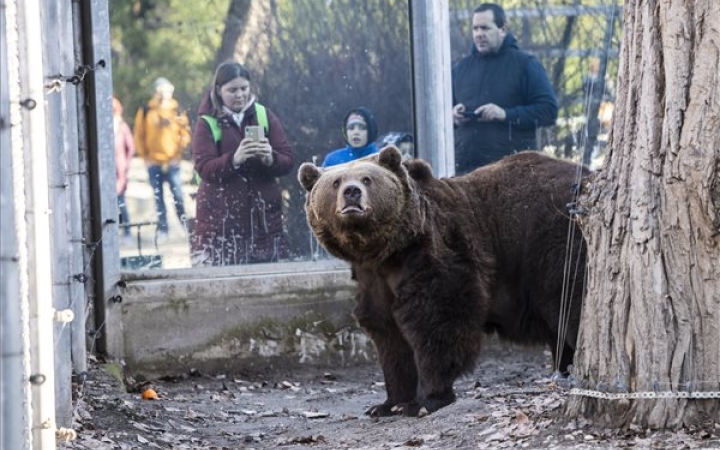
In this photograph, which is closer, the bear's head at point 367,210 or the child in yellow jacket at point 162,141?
the bear's head at point 367,210

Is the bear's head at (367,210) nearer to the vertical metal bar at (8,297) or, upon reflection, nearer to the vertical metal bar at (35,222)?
the vertical metal bar at (35,222)

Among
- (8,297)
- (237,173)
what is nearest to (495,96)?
(237,173)

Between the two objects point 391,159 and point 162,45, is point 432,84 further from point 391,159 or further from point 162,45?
point 391,159

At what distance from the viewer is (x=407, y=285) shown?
9164 millimetres

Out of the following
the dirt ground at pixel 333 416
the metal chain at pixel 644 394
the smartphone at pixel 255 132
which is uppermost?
the smartphone at pixel 255 132

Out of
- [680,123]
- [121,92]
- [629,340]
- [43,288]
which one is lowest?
[629,340]

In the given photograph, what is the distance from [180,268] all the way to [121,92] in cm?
169

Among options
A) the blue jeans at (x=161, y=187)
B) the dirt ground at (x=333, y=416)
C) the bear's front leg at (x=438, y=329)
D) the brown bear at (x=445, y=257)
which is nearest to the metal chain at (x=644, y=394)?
the dirt ground at (x=333, y=416)

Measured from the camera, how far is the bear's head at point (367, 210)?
916 centimetres

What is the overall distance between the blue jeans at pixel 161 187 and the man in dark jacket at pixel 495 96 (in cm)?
272

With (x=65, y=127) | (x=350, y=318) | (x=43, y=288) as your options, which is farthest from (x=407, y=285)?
(x=43, y=288)

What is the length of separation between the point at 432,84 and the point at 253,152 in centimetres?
186

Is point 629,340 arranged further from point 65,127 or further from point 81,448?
point 65,127

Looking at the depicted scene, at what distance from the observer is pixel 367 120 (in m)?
12.6
